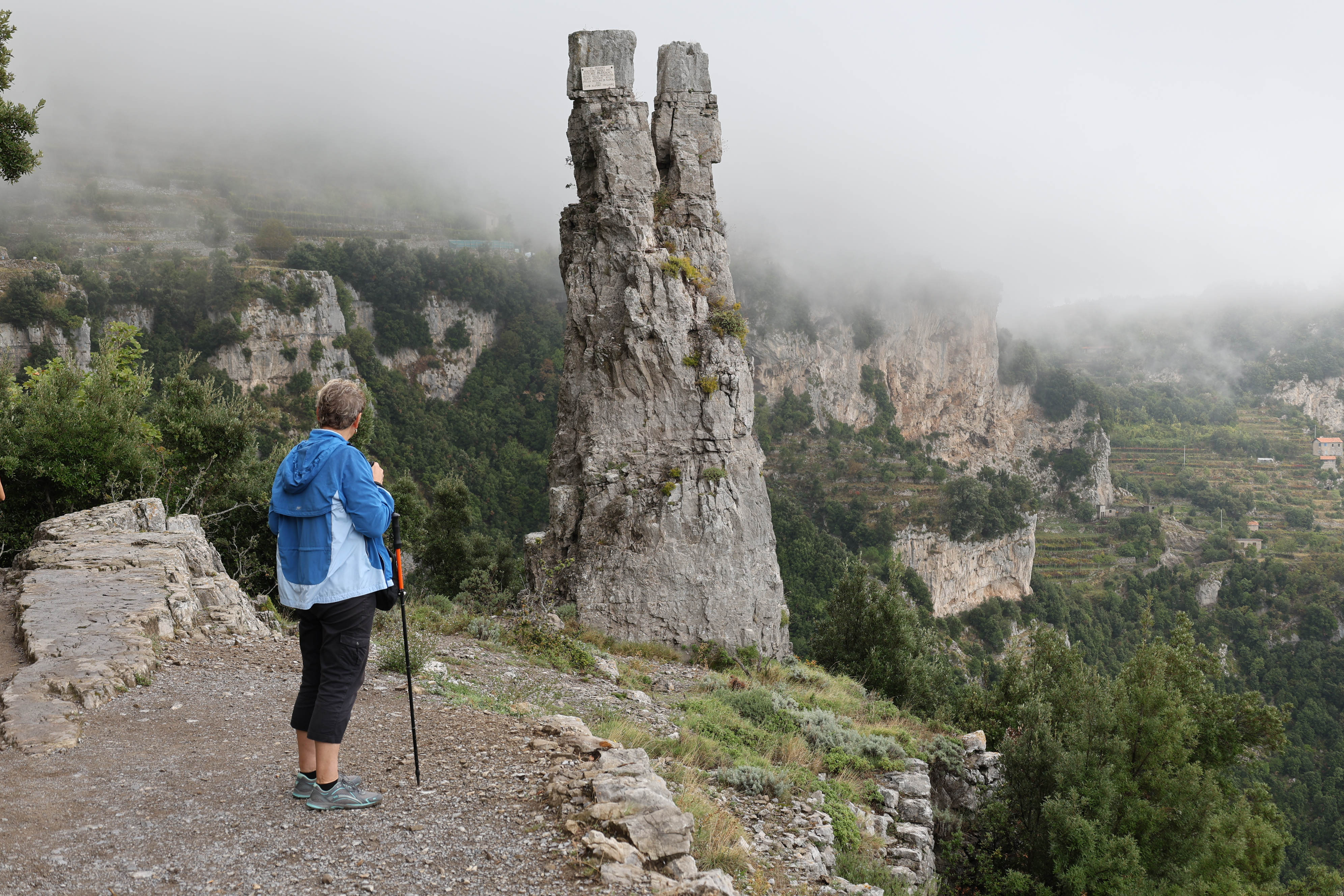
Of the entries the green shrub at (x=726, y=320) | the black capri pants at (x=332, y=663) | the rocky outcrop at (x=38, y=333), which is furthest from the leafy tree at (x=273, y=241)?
the black capri pants at (x=332, y=663)

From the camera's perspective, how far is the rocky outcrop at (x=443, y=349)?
7525 centimetres

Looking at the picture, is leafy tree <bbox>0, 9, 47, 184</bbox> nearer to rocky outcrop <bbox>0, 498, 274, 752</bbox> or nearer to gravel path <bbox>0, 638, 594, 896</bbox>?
rocky outcrop <bbox>0, 498, 274, 752</bbox>

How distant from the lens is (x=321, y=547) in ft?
12.4

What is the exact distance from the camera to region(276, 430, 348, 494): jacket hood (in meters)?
3.76

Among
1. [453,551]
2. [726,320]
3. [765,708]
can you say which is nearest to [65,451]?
[765,708]

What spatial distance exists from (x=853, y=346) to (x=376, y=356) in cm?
5595

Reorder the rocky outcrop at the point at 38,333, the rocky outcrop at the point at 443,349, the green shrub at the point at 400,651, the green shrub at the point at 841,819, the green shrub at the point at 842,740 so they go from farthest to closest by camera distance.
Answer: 1. the rocky outcrop at the point at 443,349
2. the rocky outcrop at the point at 38,333
3. the green shrub at the point at 842,740
4. the green shrub at the point at 400,651
5. the green shrub at the point at 841,819

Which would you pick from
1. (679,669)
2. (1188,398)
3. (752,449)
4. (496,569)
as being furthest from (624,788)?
(1188,398)

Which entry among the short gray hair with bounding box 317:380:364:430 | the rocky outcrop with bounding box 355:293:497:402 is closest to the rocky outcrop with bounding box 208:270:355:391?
the rocky outcrop with bounding box 355:293:497:402

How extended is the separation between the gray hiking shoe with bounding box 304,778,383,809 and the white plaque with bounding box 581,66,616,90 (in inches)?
618

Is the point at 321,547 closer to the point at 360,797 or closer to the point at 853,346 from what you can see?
the point at 360,797

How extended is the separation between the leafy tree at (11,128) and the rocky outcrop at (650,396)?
966cm

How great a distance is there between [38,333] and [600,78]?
48.4 meters

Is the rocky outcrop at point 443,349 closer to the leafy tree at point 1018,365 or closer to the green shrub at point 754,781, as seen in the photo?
the leafy tree at point 1018,365
